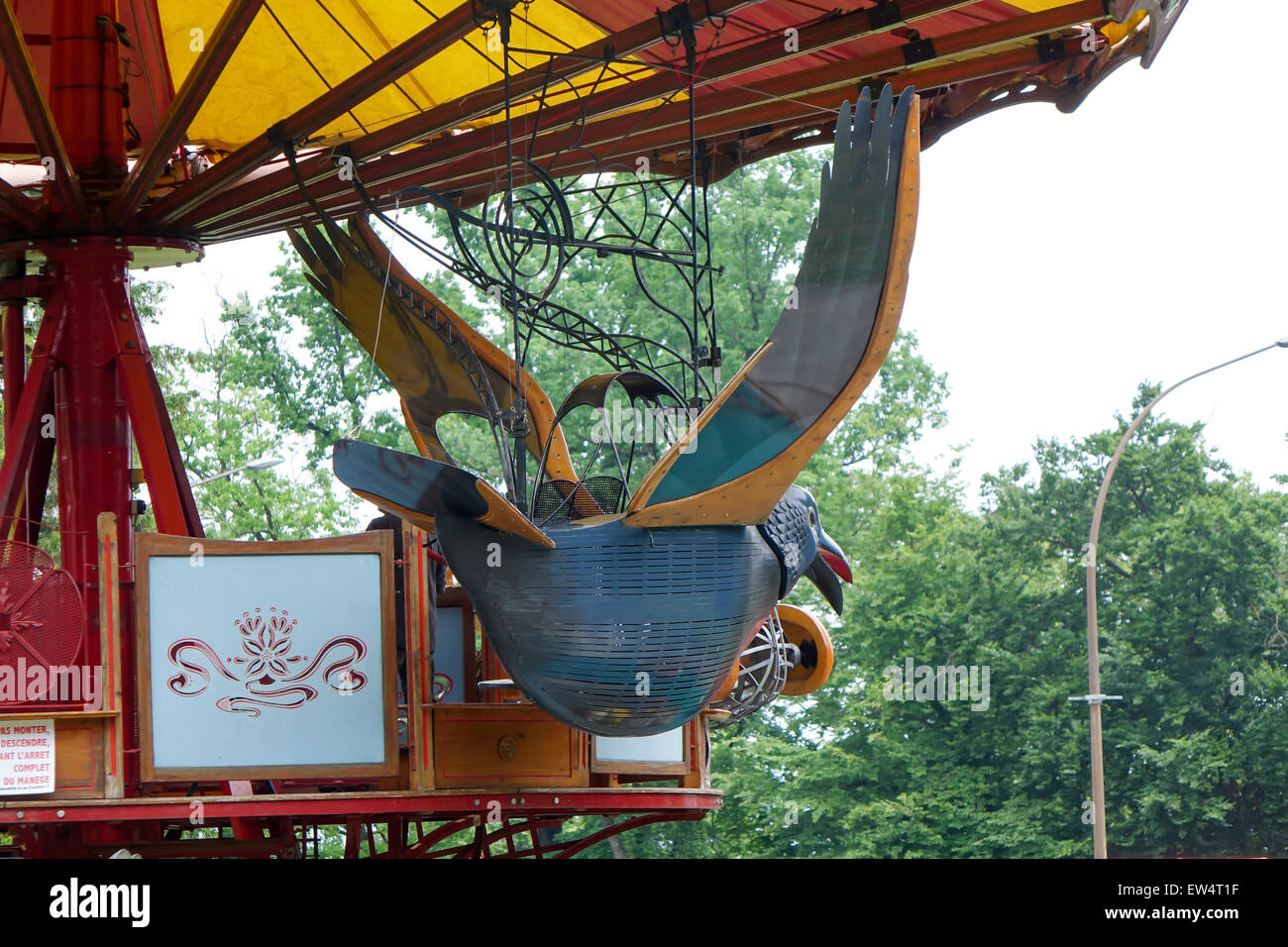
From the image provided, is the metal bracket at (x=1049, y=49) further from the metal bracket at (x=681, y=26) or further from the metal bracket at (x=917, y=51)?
the metal bracket at (x=681, y=26)

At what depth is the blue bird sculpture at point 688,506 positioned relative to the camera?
1097 cm

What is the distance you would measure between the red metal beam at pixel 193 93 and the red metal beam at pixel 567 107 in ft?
4.24

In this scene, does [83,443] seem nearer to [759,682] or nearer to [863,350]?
[759,682]

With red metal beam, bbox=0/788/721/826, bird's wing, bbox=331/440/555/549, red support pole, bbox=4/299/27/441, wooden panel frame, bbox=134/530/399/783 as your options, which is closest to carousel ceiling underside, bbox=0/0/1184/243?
red support pole, bbox=4/299/27/441

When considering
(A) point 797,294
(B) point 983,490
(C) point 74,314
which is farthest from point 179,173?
(B) point 983,490

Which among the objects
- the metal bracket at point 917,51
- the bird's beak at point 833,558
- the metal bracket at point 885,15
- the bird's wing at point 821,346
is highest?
the metal bracket at point 917,51

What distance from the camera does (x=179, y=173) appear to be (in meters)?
18.8

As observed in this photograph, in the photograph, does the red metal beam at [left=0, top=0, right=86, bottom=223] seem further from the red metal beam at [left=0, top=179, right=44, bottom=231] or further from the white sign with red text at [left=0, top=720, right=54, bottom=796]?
the white sign with red text at [left=0, top=720, right=54, bottom=796]

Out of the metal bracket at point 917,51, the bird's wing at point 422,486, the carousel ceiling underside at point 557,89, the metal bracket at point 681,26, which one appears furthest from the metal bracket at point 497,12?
the metal bracket at point 917,51

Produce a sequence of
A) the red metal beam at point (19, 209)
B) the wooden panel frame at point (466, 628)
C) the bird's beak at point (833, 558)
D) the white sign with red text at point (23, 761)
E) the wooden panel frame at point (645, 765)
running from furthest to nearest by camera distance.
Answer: the bird's beak at point (833, 558)
the red metal beam at point (19, 209)
the wooden panel frame at point (466, 628)
the wooden panel frame at point (645, 765)
the white sign with red text at point (23, 761)

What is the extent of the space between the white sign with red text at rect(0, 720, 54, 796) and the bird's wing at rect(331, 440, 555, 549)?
2.57m

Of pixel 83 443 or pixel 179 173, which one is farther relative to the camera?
pixel 179 173

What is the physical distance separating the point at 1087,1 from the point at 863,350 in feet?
15.3
